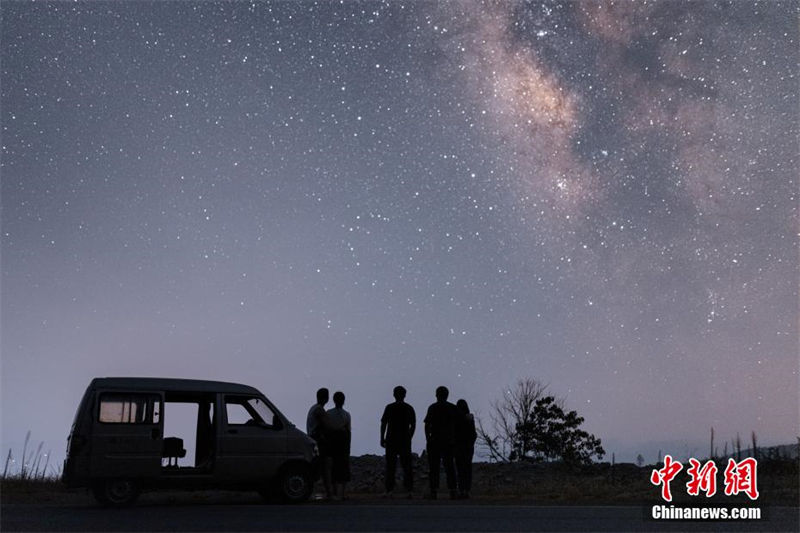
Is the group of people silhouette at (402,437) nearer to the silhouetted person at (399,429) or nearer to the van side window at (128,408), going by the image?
the silhouetted person at (399,429)

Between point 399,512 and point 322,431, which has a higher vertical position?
point 322,431

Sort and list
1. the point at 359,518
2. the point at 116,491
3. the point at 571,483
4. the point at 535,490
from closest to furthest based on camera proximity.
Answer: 1. the point at 359,518
2. the point at 116,491
3. the point at 535,490
4. the point at 571,483

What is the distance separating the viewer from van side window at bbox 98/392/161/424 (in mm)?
12812

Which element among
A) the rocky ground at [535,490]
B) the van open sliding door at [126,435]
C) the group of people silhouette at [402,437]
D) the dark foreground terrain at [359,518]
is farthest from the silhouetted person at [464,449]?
the van open sliding door at [126,435]

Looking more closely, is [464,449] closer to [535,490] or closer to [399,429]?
[399,429]

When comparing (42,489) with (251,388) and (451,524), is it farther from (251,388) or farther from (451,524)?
(451,524)

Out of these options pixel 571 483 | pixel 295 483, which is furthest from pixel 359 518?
pixel 571 483

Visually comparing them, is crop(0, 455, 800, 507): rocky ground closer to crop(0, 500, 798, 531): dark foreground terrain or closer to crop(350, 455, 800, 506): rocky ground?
crop(350, 455, 800, 506): rocky ground

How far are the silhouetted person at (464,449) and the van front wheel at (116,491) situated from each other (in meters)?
5.37

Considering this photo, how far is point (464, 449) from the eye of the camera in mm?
15078

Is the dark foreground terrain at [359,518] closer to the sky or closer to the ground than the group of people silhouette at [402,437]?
closer to the ground

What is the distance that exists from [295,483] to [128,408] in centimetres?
288

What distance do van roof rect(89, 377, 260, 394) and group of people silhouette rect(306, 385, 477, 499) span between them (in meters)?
1.42

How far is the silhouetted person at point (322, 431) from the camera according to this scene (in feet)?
47.6
